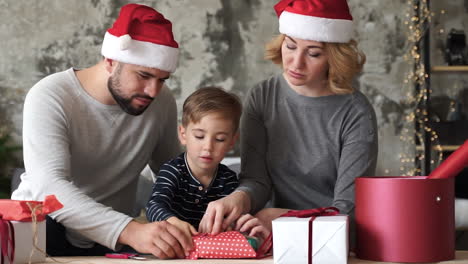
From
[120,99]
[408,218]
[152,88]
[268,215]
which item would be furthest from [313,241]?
[120,99]

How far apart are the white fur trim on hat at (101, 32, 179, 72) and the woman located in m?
0.32

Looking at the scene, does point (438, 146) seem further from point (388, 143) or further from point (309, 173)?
point (309, 173)

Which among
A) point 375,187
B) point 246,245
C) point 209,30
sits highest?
point 209,30

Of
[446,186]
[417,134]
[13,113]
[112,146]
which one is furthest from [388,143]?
[446,186]

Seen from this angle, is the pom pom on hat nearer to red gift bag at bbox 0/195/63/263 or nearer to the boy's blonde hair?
the boy's blonde hair

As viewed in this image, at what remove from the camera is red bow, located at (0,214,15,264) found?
4.24ft

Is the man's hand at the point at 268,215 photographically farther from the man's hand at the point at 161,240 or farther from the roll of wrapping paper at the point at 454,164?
the roll of wrapping paper at the point at 454,164

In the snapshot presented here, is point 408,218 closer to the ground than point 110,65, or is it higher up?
closer to the ground

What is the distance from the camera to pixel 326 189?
209cm

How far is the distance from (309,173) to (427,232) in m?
0.73

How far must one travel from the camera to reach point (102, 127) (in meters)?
2.01

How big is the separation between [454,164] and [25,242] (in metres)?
0.88

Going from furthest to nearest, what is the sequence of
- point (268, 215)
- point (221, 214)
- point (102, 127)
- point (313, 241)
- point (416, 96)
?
point (416, 96)
point (102, 127)
point (268, 215)
point (221, 214)
point (313, 241)

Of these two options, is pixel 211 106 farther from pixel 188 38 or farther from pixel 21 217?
pixel 188 38
